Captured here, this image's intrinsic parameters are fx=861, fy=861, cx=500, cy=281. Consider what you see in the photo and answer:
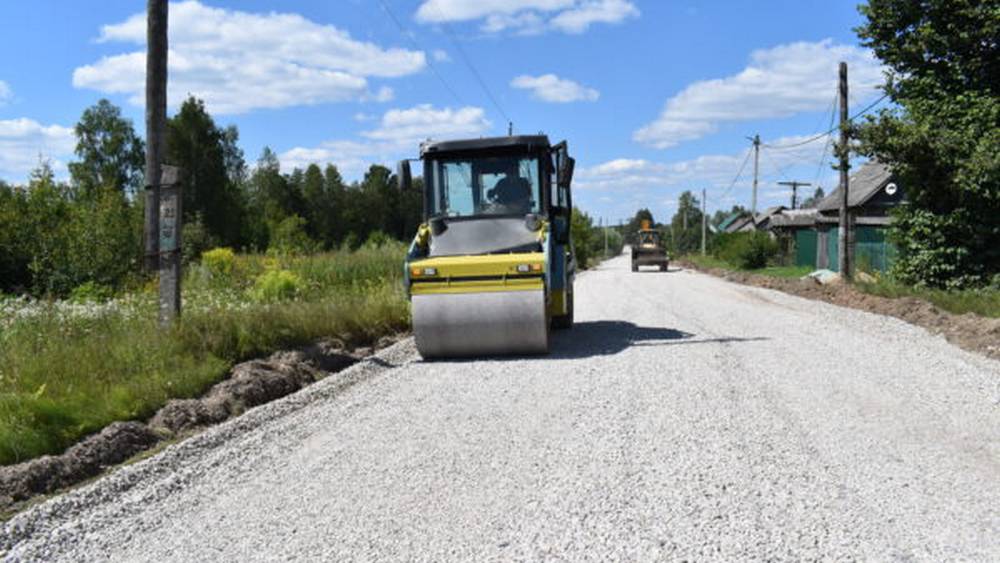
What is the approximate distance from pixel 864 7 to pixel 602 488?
20.5m

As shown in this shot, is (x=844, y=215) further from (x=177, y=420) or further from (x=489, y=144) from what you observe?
(x=177, y=420)

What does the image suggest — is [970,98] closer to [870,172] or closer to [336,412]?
[336,412]

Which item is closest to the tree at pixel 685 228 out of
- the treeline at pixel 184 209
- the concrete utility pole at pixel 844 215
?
the treeline at pixel 184 209

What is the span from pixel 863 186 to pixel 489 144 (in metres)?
31.8

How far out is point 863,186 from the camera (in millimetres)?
39250

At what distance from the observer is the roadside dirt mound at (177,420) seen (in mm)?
5668

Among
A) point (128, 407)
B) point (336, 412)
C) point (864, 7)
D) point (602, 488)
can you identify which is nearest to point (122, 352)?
point (128, 407)

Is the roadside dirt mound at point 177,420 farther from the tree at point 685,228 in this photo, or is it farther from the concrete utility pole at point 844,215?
the tree at point 685,228

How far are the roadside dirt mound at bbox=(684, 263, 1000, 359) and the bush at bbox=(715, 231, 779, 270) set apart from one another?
21397 mm

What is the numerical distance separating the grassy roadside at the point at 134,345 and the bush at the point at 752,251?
1435 inches

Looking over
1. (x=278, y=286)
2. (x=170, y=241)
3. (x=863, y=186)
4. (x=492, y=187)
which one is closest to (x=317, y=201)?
(x=863, y=186)

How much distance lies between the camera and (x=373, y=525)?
462 centimetres

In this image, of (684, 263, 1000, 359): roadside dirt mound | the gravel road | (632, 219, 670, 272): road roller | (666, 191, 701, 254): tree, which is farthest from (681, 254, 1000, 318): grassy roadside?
(666, 191, 701, 254): tree

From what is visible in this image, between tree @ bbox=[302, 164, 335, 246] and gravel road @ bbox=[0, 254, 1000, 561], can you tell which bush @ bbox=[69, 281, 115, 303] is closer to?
gravel road @ bbox=[0, 254, 1000, 561]
